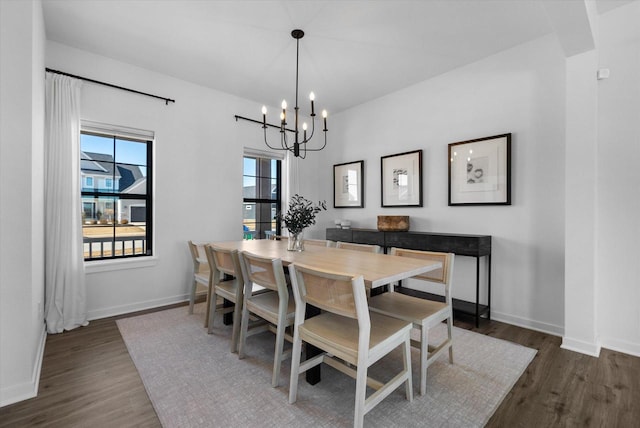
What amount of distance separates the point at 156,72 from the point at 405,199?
357 cm

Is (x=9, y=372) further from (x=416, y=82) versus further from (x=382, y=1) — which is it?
(x=416, y=82)

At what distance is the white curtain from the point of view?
2.80 m

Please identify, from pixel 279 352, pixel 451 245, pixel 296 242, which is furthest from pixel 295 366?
pixel 451 245

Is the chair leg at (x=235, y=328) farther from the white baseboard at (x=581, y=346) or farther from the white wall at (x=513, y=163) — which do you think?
the white baseboard at (x=581, y=346)

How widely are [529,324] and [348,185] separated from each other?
2.96 meters

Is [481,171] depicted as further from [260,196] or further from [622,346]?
[260,196]

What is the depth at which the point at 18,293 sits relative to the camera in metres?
1.81

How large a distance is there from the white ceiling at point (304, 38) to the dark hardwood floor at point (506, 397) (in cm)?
261

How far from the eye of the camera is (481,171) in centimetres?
326

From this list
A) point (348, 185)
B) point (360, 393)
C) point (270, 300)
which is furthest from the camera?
point (348, 185)

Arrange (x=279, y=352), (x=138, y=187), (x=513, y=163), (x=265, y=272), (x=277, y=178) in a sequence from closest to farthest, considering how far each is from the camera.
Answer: (x=279, y=352) < (x=265, y=272) < (x=513, y=163) < (x=138, y=187) < (x=277, y=178)

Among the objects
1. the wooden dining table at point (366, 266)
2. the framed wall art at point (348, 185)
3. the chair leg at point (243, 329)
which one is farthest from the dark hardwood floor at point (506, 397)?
the framed wall art at point (348, 185)

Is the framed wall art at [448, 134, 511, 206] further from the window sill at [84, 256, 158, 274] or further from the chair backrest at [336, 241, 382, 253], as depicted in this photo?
the window sill at [84, 256, 158, 274]

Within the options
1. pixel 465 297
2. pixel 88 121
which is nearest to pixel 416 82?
pixel 465 297
